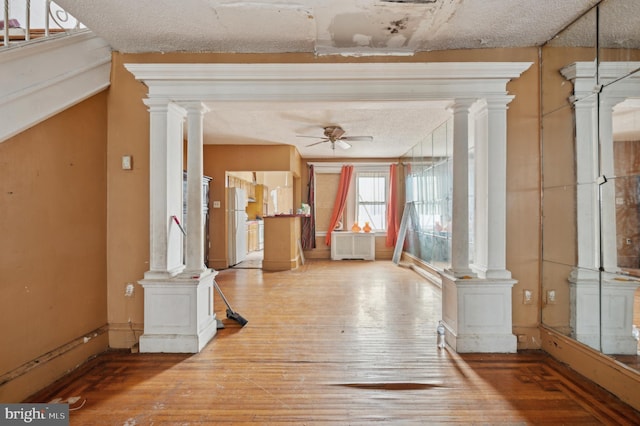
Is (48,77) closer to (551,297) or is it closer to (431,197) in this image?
(551,297)

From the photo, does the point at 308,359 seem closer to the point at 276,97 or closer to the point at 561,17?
the point at 276,97

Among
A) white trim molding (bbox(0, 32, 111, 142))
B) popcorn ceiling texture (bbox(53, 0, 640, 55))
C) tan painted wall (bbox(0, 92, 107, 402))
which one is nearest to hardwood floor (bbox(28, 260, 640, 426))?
tan painted wall (bbox(0, 92, 107, 402))

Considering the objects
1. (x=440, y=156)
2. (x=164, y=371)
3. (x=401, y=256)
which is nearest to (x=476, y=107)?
(x=440, y=156)

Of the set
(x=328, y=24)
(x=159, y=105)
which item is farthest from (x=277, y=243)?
(x=328, y=24)

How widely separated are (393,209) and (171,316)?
20.4 ft

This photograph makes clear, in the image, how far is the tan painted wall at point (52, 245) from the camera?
193cm

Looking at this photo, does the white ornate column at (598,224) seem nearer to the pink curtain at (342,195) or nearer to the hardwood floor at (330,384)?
the hardwood floor at (330,384)

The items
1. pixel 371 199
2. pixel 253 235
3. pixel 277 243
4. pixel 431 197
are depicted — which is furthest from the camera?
pixel 253 235

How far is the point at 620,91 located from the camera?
211cm

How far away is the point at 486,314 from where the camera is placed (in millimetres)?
2643

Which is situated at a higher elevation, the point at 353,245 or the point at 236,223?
the point at 236,223

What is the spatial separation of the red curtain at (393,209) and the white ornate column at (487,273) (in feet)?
16.4

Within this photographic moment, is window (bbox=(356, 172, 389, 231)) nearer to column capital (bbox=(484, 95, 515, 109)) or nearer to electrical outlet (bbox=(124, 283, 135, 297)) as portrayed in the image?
column capital (bbox=(484, 95, 515, 109))

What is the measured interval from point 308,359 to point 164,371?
1128mm
